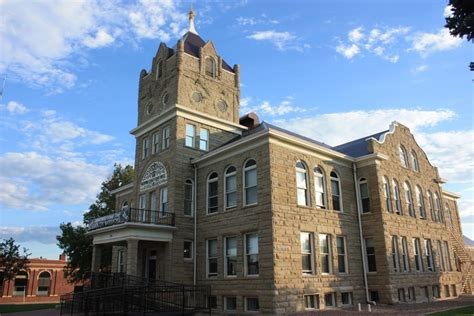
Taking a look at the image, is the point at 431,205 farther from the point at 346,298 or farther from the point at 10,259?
the point at 10,259

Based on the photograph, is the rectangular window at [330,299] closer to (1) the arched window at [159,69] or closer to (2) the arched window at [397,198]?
(2) the arched window at [397,198]

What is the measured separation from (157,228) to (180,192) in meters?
2.64

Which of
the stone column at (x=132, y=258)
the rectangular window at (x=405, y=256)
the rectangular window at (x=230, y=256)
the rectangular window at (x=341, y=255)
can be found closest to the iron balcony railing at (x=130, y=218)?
the stone column at (x=132, y=258)

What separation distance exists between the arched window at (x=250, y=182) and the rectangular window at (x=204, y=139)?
5344mm

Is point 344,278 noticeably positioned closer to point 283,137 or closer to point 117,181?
point 283,137

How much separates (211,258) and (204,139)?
25.0ft

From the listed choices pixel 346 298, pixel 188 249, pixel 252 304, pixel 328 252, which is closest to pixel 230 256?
pixel 252 304

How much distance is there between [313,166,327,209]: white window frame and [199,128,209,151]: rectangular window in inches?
289

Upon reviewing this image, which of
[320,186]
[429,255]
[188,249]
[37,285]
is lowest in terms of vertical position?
[37,285]

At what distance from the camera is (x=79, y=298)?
21.1 metres

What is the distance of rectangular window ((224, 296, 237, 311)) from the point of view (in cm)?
1945

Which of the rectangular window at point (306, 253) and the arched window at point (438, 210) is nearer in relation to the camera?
the rectangular window at point (306, 253)

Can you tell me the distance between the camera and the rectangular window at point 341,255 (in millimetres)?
20844

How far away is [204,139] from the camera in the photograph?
25.5 meters
